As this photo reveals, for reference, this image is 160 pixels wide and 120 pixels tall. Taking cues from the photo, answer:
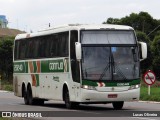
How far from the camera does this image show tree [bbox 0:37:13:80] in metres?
78.6

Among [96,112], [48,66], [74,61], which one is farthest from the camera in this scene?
[48,66]

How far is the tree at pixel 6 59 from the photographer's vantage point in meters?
78.6

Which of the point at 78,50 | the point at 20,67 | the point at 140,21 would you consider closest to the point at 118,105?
the point at 78,50

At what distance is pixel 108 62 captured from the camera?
25.1 m

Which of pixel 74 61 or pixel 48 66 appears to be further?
pixel 48 66

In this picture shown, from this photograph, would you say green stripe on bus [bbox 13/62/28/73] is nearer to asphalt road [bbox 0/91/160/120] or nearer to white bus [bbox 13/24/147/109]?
white bus [bbox 13/24/147/109]

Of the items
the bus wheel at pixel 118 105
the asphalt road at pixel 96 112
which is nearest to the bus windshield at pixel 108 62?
the asphalt road at pixel 96 112

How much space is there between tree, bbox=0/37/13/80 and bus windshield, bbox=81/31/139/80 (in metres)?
53.3

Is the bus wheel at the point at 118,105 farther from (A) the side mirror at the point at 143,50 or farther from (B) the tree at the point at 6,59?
(B) the tree at the point at 6,59

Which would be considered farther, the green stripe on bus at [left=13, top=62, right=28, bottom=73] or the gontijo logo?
the gontijo logo

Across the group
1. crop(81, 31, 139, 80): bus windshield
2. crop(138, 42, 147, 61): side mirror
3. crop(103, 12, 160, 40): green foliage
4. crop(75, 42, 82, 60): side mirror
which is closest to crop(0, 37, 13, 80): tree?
crop(103, 12, 160, 40): green foliage

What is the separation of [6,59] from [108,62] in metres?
57.6

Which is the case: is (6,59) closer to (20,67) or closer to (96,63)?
(20,67)

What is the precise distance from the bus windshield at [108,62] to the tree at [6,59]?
5325 centimetres
